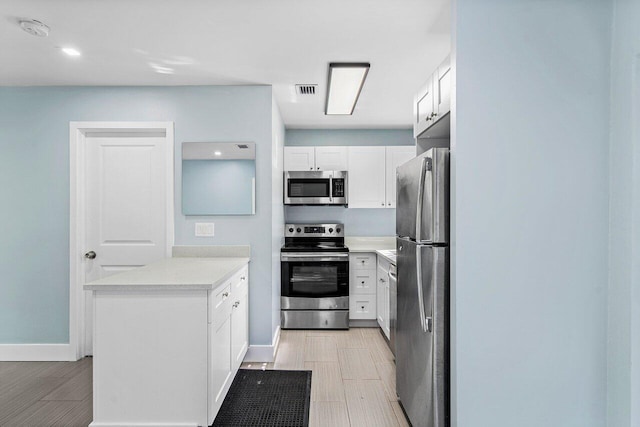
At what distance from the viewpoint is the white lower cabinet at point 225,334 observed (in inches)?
78.9

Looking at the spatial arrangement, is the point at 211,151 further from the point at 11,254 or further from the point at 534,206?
the point at 534,206

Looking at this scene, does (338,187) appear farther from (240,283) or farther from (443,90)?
(443,90)

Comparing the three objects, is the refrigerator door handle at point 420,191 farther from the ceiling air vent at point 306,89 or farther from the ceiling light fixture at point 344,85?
the ceiling air vent at point 306,89

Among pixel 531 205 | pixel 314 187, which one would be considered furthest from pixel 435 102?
pixel 314 187

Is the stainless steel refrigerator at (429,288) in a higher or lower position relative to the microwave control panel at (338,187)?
lower

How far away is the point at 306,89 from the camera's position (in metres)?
3.20

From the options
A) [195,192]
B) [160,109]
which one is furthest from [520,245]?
[160,109]

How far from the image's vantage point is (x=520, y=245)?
1.74 m

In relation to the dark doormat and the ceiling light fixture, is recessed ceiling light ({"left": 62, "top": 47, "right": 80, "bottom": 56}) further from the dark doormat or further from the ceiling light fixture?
the dark doormat

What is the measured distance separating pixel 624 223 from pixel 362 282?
270 centimetres

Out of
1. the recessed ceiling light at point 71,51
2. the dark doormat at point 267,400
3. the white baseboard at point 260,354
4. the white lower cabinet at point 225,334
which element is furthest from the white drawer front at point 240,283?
the recessed ceiling light at point 71,51

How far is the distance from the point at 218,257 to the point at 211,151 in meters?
0.95

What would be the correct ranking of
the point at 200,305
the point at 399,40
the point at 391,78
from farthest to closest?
the point at 391,78
the point at 399,40
the point at 200,305

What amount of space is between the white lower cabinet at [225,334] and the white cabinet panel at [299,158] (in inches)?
67.3
